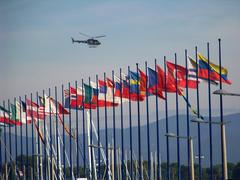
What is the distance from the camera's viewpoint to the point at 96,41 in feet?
Result: 301

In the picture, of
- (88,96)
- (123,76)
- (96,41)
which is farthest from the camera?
(96,41)

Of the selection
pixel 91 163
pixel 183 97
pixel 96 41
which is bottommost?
pixel 91 163

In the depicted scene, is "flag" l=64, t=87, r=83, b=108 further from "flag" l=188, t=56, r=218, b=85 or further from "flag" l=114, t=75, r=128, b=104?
"flag" l=188, t=56, r=218, b=85

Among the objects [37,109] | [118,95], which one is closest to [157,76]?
[118,95]

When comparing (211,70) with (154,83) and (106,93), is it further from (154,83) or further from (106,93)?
(106,93)

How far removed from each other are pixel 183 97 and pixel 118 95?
880 cm

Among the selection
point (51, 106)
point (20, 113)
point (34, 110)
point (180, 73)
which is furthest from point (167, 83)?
point (20, 113)

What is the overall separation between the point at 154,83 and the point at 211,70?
696cm

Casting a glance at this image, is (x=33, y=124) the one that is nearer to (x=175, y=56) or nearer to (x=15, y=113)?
(x=15, y=113)

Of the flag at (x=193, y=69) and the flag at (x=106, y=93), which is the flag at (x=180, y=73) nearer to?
the flag at (x=193, y=69)

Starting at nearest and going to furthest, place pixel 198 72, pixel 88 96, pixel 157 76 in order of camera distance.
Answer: pixel 198 72, pixel 157 76, pixel 88 96

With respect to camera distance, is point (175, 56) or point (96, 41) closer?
point (175, 56)

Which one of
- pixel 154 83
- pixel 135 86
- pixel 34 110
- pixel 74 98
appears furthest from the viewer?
pixel 34 110

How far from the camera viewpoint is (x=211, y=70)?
5584 centimetres
